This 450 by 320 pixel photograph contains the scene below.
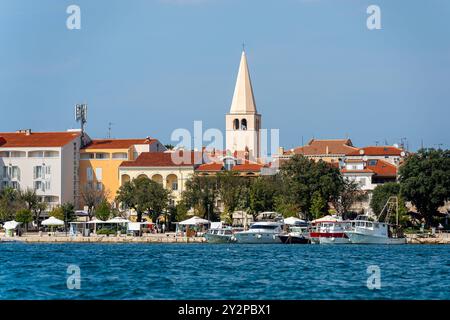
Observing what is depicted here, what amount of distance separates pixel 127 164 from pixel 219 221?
17.6m

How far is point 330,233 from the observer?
283ft

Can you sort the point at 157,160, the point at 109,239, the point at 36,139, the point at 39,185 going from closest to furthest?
the point at 109,239 → the point at 157,160 → the point at 39,185 → the point at 36,139

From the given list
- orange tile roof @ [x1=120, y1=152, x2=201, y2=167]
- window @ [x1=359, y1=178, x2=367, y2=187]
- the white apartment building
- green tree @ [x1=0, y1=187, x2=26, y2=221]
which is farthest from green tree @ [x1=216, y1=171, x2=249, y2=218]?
the white apartment building

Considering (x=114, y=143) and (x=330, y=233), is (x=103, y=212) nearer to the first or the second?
(x=114, y=143)

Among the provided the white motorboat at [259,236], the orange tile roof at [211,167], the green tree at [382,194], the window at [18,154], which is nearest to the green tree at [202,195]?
the orange tile roof at [211,167]

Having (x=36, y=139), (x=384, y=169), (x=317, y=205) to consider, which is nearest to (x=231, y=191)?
(x=317, y=205)

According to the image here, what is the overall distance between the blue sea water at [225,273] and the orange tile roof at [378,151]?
158 feet

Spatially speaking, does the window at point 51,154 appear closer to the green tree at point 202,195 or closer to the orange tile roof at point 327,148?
the green tree at point 202,195

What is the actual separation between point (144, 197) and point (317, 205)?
16238 mm

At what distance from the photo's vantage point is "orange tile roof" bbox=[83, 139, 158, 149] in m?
124

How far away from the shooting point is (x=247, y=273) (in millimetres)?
51062
